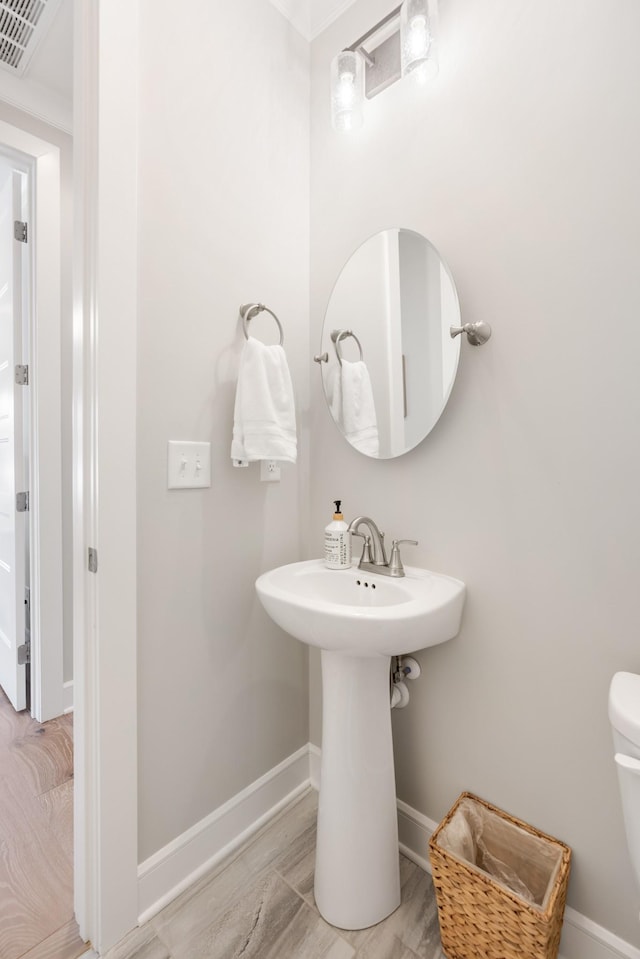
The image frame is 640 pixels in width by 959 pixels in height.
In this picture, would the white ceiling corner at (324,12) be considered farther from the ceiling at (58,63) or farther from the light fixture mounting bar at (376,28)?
the light fixture mounting bar at (376,28)

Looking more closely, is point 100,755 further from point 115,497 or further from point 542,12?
point 542,12

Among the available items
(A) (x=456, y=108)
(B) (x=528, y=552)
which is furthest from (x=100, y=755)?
(A) (x=456, y=108)

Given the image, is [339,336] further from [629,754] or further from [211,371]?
[629,754]

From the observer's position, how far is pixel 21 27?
1507mm

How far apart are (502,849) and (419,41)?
6.59 ft

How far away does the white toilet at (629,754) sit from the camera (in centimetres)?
73

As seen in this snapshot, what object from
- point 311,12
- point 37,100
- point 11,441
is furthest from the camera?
point 11,441

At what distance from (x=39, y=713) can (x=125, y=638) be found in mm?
1372

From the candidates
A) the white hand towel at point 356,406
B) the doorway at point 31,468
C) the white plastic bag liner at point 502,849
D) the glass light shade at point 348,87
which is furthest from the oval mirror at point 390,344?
the doorway at point 31,468

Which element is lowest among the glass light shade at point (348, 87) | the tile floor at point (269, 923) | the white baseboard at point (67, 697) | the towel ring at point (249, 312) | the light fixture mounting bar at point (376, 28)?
the tile floor at point (269, 923)

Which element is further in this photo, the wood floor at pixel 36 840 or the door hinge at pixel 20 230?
the door hinge at pixel 20 230

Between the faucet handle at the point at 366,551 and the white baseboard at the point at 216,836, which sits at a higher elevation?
the faucet handle at the point at 366,551

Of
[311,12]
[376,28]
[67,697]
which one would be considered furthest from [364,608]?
[311,12]

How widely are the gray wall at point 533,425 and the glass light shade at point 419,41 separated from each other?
0.24 ft
